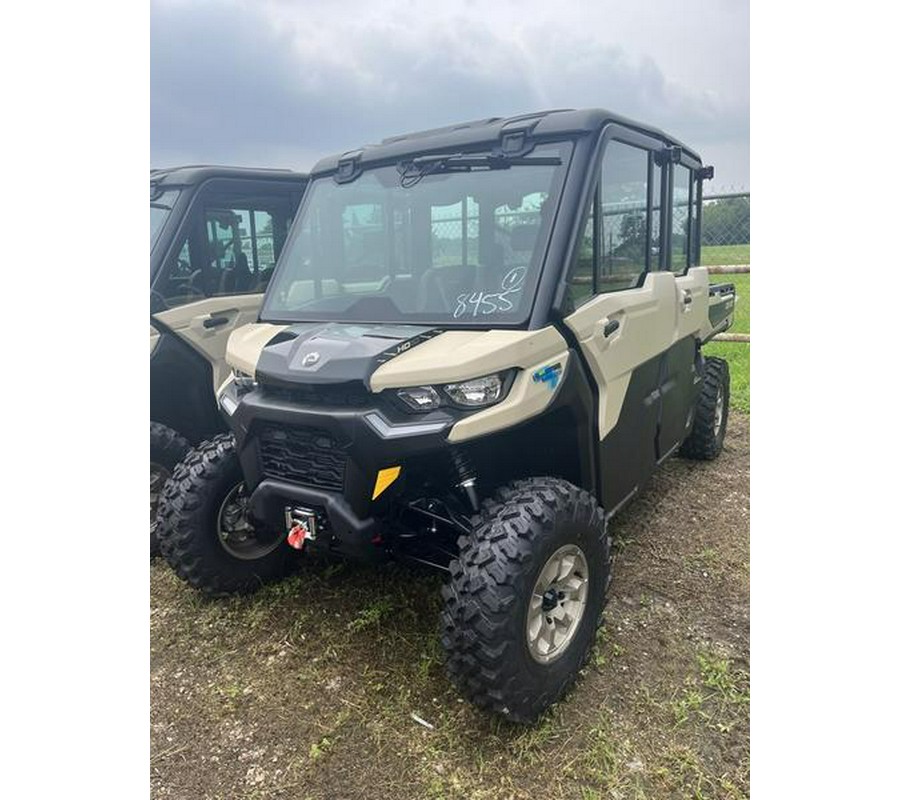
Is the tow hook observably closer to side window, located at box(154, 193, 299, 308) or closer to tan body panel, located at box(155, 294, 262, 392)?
tan body panel, located at box(155, 294, 262, 392)

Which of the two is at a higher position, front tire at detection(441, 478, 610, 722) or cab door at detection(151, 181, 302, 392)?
cab door at detection(151, 181, 302, 392)

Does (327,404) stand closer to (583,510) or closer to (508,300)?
(508,300)

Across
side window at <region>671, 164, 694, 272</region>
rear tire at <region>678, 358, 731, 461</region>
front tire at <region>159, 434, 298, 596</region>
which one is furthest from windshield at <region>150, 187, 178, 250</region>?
rear tire at <region>678, 358, 731, 461</region>

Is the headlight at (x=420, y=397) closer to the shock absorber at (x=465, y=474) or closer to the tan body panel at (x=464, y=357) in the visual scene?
the tan body panel at (x=464, y=357)

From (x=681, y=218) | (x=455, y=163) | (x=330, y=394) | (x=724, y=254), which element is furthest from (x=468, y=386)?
(x=724, y=254)

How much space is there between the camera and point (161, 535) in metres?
2.73

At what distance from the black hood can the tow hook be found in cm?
42

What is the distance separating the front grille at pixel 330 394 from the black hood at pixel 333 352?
17mm

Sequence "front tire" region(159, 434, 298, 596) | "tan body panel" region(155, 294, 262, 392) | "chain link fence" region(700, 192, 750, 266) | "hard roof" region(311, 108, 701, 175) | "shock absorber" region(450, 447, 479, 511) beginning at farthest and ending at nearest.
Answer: "tan body panel" region(155, 294, 262, 392) → "chain link fence" region(700, 192, 750, 266) → "front tire" region(159, 434, 298, 596) → "hard roof" region(311, 108, 701, 175) → "shock absorber" region(450, 447, 479, 511)

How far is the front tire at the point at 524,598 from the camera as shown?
1.99m

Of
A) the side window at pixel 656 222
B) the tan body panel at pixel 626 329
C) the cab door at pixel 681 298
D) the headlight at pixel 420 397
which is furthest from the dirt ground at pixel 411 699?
the side window at pixel 656 222

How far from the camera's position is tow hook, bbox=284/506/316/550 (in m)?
2.22

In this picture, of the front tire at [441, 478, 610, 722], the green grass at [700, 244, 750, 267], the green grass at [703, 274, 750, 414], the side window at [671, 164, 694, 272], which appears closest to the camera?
the front tire at [441, 478, 610, 722]

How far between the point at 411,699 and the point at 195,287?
2324 mm
